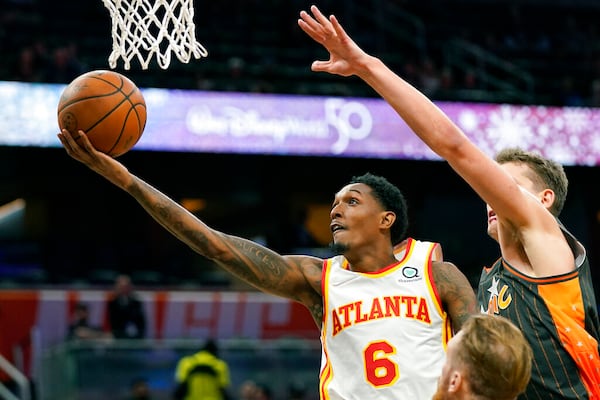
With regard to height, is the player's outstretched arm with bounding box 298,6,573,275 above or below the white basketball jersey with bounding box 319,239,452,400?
above

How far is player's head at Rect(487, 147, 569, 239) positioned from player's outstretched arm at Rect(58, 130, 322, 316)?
932mm

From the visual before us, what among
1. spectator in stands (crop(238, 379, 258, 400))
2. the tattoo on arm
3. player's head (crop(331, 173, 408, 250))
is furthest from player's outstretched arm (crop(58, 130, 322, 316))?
spectator in stands (crop(238, 379, 258, 400))

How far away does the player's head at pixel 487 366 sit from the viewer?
2.44 m

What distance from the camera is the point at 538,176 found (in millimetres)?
3273

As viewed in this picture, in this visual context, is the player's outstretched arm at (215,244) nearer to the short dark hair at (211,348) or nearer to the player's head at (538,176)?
the player's head at (538,176)

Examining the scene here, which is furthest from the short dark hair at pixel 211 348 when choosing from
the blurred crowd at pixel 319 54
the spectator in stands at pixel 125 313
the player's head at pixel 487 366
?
the player's head at pixel 487 366

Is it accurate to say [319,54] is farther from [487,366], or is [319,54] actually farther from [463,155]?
[487,366]

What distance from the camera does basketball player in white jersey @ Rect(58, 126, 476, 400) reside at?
3729 millimetres

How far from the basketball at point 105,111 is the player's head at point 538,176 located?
1.41 meters

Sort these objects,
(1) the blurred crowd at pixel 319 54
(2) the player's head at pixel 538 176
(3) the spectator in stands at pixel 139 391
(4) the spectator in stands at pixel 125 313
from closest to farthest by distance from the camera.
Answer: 1. (2) the player's head at pixel 538 176
2. (3) the spectator in stands at pixel 139 391
3. (4) the spectator in stands at pixel 125 313
4. (1) the blurred crowd at pixel 319 54

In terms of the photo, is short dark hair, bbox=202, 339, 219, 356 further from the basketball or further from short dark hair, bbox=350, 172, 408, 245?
the basketball

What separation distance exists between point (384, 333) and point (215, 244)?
0.72m

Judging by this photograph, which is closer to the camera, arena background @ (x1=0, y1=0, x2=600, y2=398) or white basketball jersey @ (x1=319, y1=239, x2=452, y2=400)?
white basketball jersey @ (x1=319, y1=239, x2=452, y2=400)

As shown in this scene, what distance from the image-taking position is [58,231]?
52.7 ft
